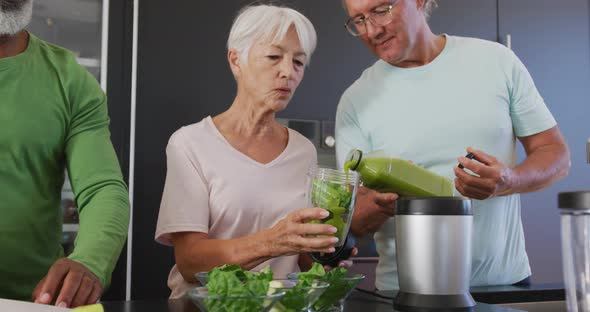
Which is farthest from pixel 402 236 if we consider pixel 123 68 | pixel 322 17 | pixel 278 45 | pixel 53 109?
pixel 322 17

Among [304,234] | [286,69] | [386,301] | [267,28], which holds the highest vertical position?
[267,28]

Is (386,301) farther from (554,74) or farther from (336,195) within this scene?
(554,74)

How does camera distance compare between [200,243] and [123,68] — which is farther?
[123,68]

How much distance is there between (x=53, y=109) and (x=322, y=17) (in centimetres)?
154

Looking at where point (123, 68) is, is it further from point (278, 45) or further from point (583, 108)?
point (583, 108)

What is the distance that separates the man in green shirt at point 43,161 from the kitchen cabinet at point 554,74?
2133 mm

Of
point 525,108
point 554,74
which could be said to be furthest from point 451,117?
point 554,74

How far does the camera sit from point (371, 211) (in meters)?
1.38

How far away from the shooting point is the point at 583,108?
302 centimetres

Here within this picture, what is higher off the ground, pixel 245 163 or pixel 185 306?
pixel 245 163

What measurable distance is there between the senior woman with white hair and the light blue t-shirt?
216mm

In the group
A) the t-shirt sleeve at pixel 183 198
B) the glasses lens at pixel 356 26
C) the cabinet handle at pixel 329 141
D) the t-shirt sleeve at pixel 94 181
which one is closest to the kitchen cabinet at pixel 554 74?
the cabinet handle at pixel 329 141

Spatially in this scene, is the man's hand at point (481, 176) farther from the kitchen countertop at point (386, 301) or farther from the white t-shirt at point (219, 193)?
the white t-shirt at point (219, 193)

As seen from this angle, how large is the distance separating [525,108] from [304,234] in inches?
33.5
